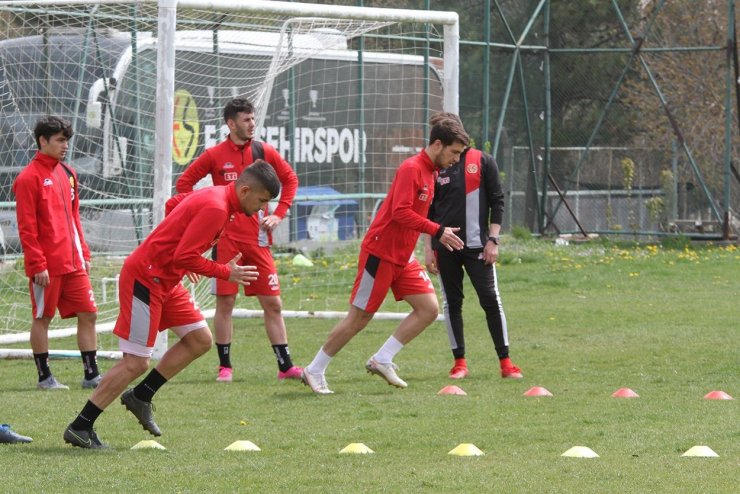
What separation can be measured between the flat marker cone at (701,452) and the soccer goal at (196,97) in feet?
18.2

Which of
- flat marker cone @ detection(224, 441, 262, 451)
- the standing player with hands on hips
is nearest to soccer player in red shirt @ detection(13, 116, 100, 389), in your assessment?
the standing player with hands on hips

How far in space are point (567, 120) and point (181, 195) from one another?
1516 cm

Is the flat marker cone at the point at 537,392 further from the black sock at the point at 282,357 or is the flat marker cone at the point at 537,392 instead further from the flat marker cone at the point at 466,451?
the flat marker cone at the point at 466,451

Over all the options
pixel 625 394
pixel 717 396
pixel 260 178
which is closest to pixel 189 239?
pixel 260 178

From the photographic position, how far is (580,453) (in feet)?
22.8

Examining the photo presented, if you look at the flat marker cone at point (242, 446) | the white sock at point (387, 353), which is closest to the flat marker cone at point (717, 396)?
the white sock at point (387, 353)

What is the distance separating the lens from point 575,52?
24.2 metres

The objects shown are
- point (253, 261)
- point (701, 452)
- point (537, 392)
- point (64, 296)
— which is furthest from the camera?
point (253, 261)

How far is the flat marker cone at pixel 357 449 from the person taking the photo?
716cm

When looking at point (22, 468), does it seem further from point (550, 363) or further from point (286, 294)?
point (286, 294)

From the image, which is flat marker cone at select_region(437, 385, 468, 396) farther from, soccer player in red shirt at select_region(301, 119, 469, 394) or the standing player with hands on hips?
the standing player with hands on hips

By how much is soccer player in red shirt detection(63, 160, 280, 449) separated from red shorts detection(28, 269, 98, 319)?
2.41 metres

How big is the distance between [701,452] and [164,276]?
306cm

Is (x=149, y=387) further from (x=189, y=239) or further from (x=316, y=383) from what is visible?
(x=316, y=383)
